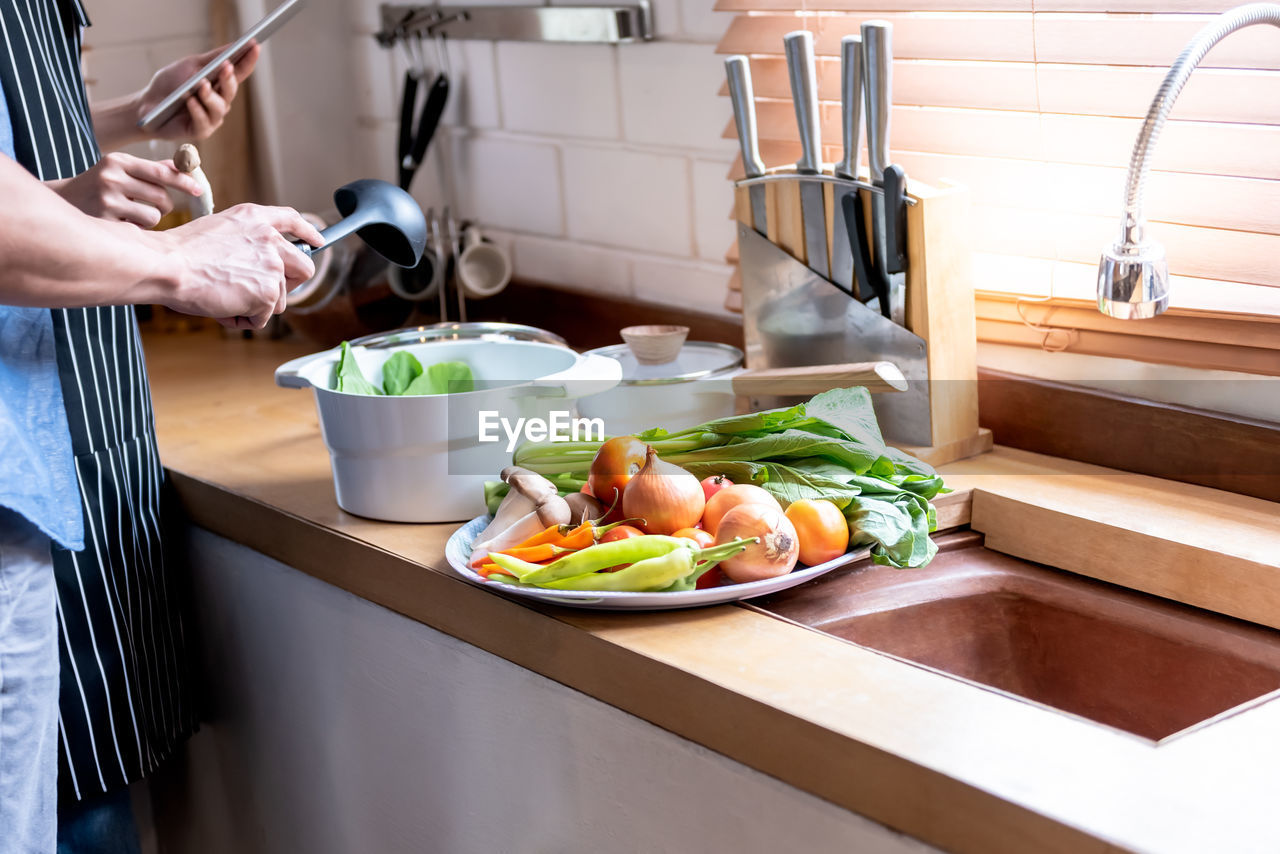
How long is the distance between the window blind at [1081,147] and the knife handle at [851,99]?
100mm

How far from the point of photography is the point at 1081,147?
3.90 feet

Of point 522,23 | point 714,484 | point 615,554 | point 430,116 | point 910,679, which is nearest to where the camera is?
point 910,679

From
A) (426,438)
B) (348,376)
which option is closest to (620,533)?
(426,438)

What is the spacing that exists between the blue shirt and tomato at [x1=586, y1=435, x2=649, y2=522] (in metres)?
0.43

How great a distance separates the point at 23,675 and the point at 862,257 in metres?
0.81

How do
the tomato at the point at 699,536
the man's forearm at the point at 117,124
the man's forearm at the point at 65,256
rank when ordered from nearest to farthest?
the man's forearm at the point at 65,256 → the tomato at the point at 699,536 → the man's forearm at the point at 117,124

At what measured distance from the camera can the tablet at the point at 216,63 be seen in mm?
1230

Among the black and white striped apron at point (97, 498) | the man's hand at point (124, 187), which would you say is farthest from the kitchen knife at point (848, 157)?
the black and white striped apron at point (97, 498)

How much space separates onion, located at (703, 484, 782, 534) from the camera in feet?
3.27

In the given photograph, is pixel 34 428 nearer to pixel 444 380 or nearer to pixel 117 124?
pixel 444 380

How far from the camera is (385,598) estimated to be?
1.14 metres

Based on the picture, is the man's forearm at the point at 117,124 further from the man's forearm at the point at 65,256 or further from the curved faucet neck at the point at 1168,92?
the curved faucet neck at the point at 1168,92

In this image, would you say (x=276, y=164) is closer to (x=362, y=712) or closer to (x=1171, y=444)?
(x=362, y=712)

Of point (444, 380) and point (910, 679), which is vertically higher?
point (444, 380)
